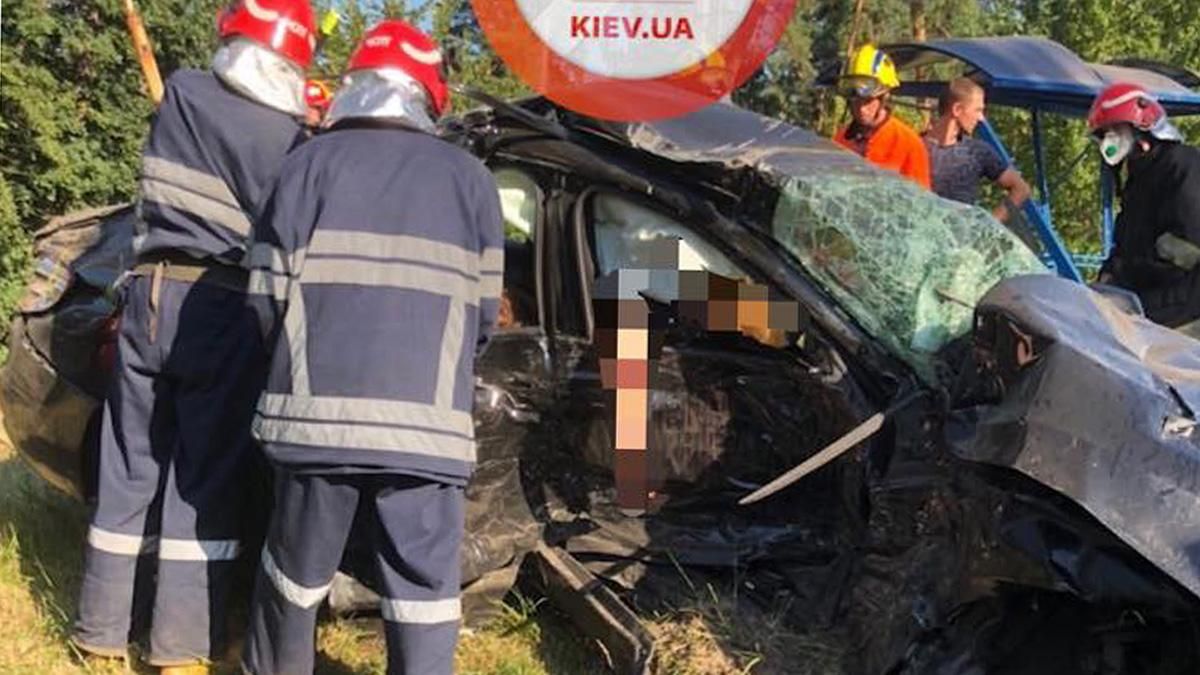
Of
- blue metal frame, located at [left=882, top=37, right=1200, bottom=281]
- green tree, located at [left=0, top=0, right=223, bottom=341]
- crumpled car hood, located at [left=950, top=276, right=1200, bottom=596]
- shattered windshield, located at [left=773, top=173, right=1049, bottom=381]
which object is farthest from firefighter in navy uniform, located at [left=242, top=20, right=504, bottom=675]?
green tree, located at [left=0, top=0, right=223, bottom=341]

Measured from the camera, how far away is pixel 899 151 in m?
4.97

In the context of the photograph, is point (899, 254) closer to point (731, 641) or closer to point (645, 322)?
point (645, 322)

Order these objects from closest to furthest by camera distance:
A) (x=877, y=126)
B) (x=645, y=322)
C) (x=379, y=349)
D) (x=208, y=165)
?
(x=379, y=349)
(x=208, y=165)
(x=645, y=322)
(x=877, y=126)

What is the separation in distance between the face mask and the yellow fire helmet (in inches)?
36.5

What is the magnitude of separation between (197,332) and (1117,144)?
3.38 metres

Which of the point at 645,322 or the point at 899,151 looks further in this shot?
the point at 899,151

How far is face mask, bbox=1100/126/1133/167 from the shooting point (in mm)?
4703

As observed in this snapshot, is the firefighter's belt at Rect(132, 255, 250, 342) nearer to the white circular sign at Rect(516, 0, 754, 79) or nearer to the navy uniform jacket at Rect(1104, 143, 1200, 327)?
the white circular sign at Rect(516, 0, 754, 79)

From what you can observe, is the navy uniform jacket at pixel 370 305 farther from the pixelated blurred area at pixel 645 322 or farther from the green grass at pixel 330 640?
the green grass at pixel 330 640

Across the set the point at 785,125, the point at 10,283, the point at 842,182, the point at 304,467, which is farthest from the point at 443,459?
the point at 10,283

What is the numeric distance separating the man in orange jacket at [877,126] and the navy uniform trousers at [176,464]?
2.59m

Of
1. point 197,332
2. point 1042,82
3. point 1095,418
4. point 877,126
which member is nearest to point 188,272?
point 197,332

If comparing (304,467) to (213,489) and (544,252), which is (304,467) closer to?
(213,489)

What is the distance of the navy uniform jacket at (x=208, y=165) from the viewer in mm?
3256
